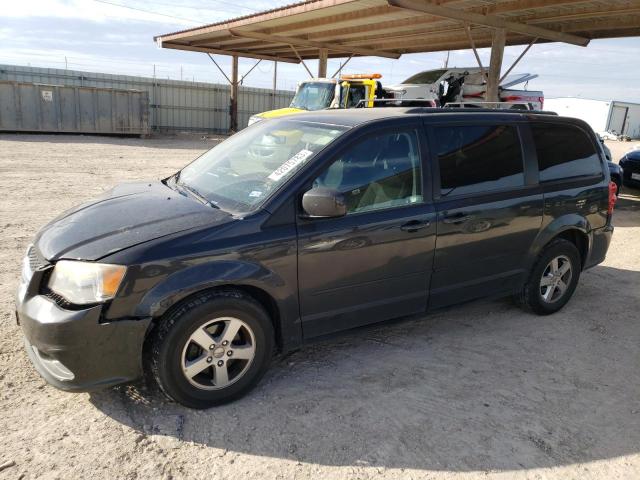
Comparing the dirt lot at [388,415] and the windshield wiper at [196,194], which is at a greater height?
the windshield wiper at [196,194]

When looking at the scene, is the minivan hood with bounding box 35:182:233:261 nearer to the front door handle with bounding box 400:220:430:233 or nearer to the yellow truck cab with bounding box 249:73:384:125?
the front door handle with bounding box 400:220:430:233

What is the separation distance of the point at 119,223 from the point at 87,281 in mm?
481

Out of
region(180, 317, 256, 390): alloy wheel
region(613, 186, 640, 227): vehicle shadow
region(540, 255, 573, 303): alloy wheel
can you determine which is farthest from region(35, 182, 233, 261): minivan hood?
region(613, 186, 640, 227): vehicle shadow

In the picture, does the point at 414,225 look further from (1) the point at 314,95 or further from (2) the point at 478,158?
(1) the point at 314,95

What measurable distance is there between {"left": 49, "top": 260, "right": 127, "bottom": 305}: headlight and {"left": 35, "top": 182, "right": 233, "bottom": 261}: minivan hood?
6 centimetres

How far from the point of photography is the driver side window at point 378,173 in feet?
10.7

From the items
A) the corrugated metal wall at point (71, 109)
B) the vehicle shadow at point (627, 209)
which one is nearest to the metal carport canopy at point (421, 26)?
the corrugated metal wall at point (71, 109)

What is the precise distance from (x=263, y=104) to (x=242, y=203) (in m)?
26.6

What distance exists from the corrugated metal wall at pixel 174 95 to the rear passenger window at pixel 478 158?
22.3m

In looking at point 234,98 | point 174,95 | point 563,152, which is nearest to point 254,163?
point 563,152

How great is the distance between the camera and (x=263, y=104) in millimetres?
28609

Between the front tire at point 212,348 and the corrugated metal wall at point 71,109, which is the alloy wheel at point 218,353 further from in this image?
the corrugated metal wall at point 71,109

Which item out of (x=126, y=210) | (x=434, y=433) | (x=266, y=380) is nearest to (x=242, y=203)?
(x=126, y=210)

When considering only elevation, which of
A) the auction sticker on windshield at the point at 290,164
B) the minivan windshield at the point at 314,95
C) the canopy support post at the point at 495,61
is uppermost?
the canopy support post at the point at 495,61
